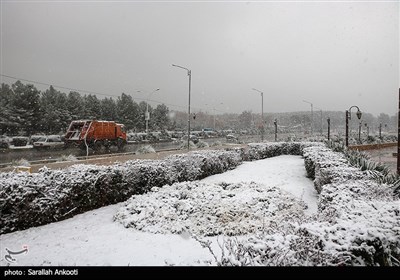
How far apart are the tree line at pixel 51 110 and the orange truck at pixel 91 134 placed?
49.0ft

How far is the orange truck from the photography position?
24150 mm

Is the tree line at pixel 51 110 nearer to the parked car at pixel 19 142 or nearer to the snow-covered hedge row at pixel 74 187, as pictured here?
the parked car at pixel 19 142

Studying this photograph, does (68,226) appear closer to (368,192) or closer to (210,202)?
(210,202)

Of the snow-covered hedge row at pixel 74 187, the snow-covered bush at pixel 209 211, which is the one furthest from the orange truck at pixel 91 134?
the snow-covered bush at pixel 209 211

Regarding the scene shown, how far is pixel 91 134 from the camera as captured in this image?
24.6m

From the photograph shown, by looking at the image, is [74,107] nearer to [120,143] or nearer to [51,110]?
[51,110]

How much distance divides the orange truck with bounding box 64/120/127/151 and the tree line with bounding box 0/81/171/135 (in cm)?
1494

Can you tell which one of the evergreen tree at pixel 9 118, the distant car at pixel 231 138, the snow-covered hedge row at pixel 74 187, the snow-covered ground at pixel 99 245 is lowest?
the snow-covered ground at pixel 99 245

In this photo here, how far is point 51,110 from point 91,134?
64.8 ft

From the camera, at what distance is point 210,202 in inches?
303

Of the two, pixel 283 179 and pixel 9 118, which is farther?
pixel 9 118

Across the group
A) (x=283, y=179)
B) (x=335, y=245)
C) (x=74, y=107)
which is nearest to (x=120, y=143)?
(x=74, y=107)

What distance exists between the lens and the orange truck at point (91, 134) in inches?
951

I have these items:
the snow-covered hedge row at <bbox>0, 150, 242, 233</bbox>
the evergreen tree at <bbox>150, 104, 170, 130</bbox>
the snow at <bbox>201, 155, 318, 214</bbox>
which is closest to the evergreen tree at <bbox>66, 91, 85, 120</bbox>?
the evergreen tree at <bbox>150, 104, 170, 130</bbox>
